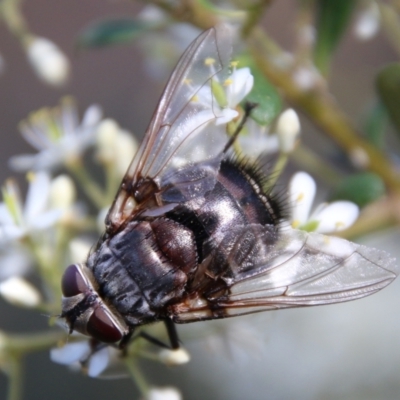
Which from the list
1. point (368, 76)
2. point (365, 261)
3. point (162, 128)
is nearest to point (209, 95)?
point (162, 128)

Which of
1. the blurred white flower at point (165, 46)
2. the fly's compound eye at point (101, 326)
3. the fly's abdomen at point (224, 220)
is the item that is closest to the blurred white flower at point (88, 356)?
the fly's compound eye at point (101, 326)

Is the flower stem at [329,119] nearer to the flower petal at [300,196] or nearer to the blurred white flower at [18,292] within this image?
the flower petal at [300,196]

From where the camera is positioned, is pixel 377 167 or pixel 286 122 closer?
pixel 286 122

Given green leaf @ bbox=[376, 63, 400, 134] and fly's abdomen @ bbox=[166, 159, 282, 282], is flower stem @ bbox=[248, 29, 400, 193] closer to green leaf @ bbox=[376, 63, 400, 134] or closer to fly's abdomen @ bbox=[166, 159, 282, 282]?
green leaf @ bbox=[376, 63, 400, 134]

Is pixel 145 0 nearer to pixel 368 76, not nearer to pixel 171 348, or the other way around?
pixel 171 348

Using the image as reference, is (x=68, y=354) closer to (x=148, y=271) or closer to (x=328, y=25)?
(x=148, y=271)
